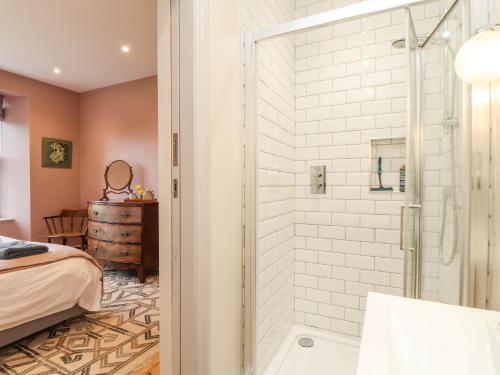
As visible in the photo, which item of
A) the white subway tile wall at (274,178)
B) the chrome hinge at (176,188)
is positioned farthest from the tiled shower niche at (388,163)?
the chrome hinge at (176,188)

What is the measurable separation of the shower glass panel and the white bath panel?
764mm

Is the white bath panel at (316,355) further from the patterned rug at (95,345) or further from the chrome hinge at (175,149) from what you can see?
the chrome hinge at (175,149)

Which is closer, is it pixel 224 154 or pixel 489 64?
pixel 489 64

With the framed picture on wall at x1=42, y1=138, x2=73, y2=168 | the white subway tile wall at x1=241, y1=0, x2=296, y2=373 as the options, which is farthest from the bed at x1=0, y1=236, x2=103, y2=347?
the framed picture on wall at x1=42, y1=138, x2=73, y2=168

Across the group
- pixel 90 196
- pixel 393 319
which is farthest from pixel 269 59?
pixel 90 196

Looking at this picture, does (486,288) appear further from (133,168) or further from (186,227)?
(133,168)

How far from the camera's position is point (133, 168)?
4215 mm

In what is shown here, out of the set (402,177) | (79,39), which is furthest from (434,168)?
(79,39)

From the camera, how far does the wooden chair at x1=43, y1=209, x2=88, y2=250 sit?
430 cm

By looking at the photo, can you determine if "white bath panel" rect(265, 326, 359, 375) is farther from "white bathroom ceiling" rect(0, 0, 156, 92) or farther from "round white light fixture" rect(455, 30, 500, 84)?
"white bathroom ceiling" rect(0, 0, 156, 92)

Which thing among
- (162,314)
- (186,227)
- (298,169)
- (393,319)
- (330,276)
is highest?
(298,169)

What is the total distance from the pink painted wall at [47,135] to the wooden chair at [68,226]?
109 millimetres

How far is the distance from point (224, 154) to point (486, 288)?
4.13ft

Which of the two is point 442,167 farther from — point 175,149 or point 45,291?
point 45,291
